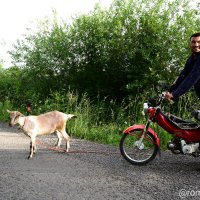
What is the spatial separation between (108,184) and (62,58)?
9.43 meters

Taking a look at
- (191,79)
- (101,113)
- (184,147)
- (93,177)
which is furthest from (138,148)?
(101,113)

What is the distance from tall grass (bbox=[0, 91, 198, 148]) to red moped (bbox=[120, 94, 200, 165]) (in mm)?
1753

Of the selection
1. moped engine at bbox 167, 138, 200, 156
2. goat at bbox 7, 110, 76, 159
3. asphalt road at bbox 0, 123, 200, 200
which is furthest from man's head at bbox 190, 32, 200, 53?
goat at bbox 7, 110, 76, 159

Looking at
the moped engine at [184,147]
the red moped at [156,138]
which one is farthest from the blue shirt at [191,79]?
the moped engine at [184,147]

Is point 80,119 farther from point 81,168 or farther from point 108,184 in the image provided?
point 108,184

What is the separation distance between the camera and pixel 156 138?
7234 mm

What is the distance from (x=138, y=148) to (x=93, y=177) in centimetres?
128

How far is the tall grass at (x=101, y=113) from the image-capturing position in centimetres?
1091

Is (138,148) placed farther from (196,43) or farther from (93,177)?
(196,43)

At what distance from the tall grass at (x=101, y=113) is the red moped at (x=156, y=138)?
5.75 ft

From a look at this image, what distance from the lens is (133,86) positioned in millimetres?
13203

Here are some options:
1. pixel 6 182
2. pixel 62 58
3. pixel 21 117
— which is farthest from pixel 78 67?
pixel 6 182

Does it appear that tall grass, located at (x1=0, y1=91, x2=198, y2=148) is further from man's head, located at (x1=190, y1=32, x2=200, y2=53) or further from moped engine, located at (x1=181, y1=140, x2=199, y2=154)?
man's head, located at (x1=190, y1=32, x2=200, y2=53)

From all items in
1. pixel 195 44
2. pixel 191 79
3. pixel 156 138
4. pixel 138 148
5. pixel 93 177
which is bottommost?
pixel 93 177
